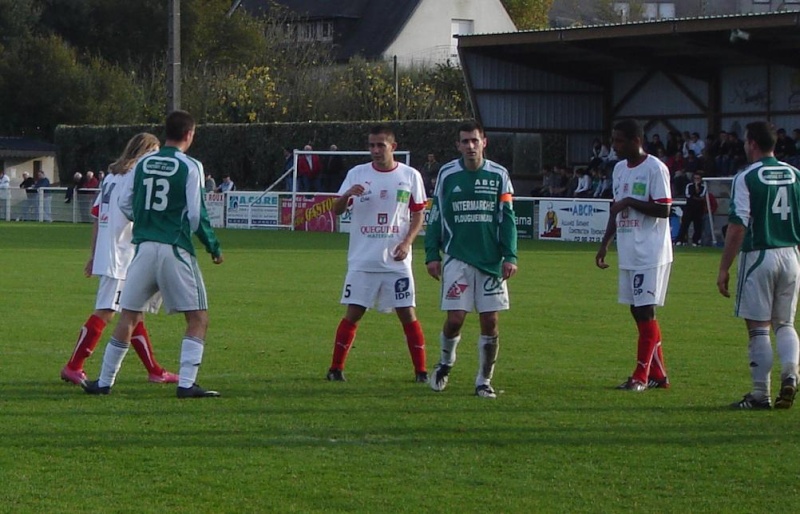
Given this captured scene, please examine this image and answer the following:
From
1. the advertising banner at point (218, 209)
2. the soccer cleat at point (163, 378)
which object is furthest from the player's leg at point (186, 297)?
the advertising banner at point (218, 209)

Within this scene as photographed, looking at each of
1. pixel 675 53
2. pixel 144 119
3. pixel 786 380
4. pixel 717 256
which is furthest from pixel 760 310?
pixel 144 119

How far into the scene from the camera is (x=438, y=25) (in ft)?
238

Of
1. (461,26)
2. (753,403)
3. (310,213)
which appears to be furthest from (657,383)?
(461,26)

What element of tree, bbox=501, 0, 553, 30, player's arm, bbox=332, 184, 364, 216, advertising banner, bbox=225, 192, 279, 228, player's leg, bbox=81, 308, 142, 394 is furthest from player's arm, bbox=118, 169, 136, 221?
tree, bbox=501, 0, 553, 30

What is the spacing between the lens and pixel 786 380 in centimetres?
882

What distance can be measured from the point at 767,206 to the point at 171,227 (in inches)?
155

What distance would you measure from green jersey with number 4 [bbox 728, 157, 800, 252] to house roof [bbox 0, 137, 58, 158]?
5835 centimetres

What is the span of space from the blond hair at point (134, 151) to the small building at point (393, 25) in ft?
198

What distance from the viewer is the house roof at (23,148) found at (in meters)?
63.6

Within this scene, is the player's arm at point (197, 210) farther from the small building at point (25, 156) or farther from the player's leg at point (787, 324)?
the small building at point (25, 156)

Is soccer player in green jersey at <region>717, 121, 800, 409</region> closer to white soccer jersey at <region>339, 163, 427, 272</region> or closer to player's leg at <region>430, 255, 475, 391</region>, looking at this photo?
player's leg at <region>430, 255, 475, 391</region>

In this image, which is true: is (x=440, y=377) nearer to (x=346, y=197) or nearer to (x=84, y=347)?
(x=346, y=197)

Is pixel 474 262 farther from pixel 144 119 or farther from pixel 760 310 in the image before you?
pixel 144 119

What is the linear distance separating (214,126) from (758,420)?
1654 inches
